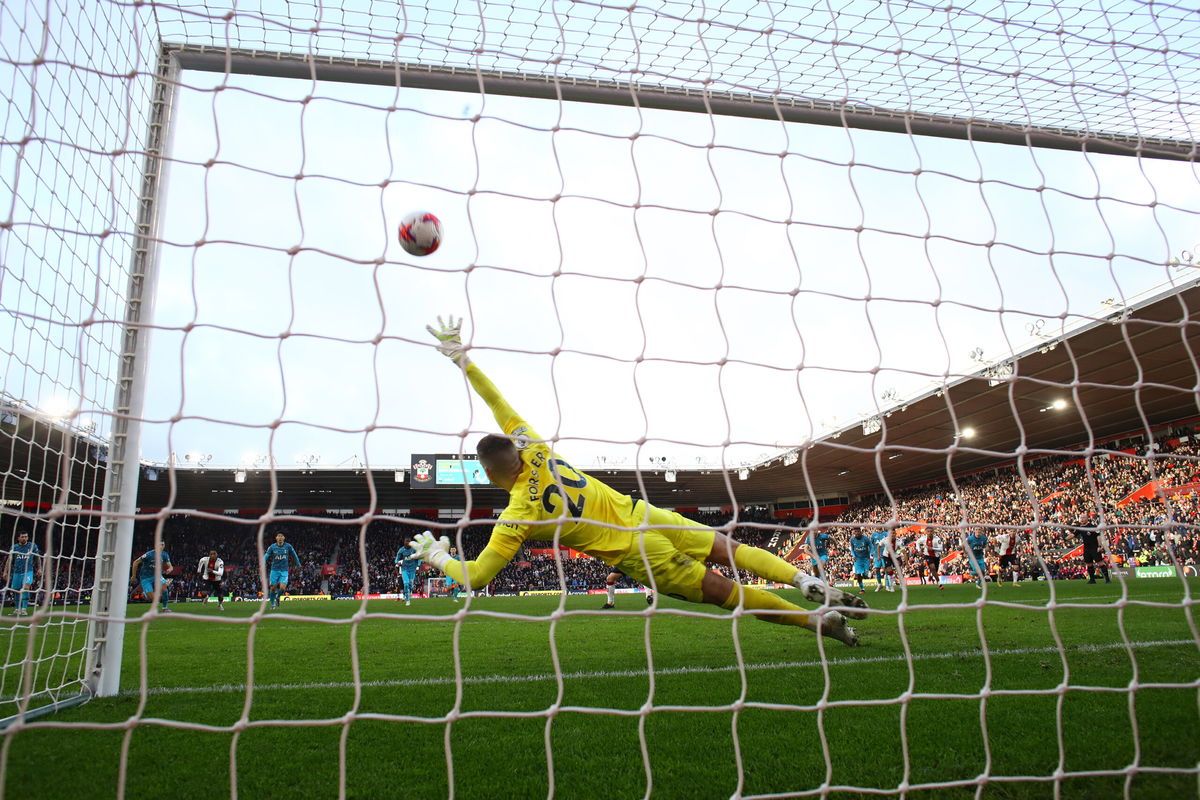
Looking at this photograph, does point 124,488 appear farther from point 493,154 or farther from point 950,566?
point 950,566

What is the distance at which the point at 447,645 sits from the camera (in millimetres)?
7031

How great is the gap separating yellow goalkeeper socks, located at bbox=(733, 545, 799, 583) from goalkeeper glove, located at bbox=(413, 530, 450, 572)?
1.80 meters

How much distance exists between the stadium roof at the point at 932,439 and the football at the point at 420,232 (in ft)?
10.9

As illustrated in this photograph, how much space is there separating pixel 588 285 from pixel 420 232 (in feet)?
4.62

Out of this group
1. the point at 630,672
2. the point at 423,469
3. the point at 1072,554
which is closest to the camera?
the point at 630,672

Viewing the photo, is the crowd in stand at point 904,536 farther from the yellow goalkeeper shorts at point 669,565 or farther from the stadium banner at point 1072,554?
the yellow goalkeeper shorts at point 669,565

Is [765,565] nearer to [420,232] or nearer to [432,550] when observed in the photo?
[432,550]

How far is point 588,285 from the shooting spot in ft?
11.0

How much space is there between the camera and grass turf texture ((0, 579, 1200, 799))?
8.60 ft

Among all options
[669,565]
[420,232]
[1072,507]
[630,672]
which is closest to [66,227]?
[420,232]

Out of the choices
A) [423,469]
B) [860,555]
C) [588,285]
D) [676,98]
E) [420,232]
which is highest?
[423,469]

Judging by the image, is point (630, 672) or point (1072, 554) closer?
point (630, 672)

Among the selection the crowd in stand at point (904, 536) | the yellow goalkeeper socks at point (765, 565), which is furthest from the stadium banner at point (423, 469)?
the yellow goalkeeper socks at point (765, 565)

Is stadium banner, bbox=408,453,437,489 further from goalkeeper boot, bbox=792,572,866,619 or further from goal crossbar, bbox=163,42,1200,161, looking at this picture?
goalkeeper boot, bbox=792,572,866,619
